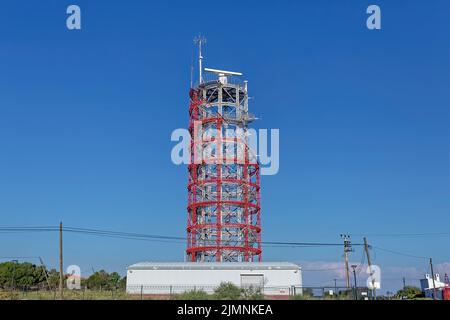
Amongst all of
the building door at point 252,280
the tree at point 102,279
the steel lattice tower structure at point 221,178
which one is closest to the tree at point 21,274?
the tree at point 102,279

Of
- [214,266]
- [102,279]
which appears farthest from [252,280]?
[102,279]

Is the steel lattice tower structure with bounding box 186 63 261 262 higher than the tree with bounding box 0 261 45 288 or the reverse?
higher

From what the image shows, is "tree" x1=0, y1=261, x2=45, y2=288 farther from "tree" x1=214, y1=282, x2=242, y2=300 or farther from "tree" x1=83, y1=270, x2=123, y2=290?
"tree" x1=214, y1=282, x2=242, y2=300

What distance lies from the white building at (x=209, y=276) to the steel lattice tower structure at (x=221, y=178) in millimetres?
21043

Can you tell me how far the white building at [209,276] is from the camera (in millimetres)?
55969

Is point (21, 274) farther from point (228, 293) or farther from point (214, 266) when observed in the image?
point (228, 293)

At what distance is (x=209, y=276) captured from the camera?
2234 inches

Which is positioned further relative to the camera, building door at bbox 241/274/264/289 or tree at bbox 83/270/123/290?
tree at bbox 83/270/123/290

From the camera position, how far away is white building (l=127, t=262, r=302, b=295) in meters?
56.0

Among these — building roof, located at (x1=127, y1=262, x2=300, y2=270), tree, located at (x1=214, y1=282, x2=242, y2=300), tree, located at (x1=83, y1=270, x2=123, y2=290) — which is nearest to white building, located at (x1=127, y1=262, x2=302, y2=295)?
building roof, located at (x1=127, y1=262, x2=300, y2=270)

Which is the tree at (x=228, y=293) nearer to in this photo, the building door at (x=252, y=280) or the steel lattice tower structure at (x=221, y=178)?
the building door at (x=252, y=280)

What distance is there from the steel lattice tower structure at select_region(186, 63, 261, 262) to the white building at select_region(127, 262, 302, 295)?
21043mm
